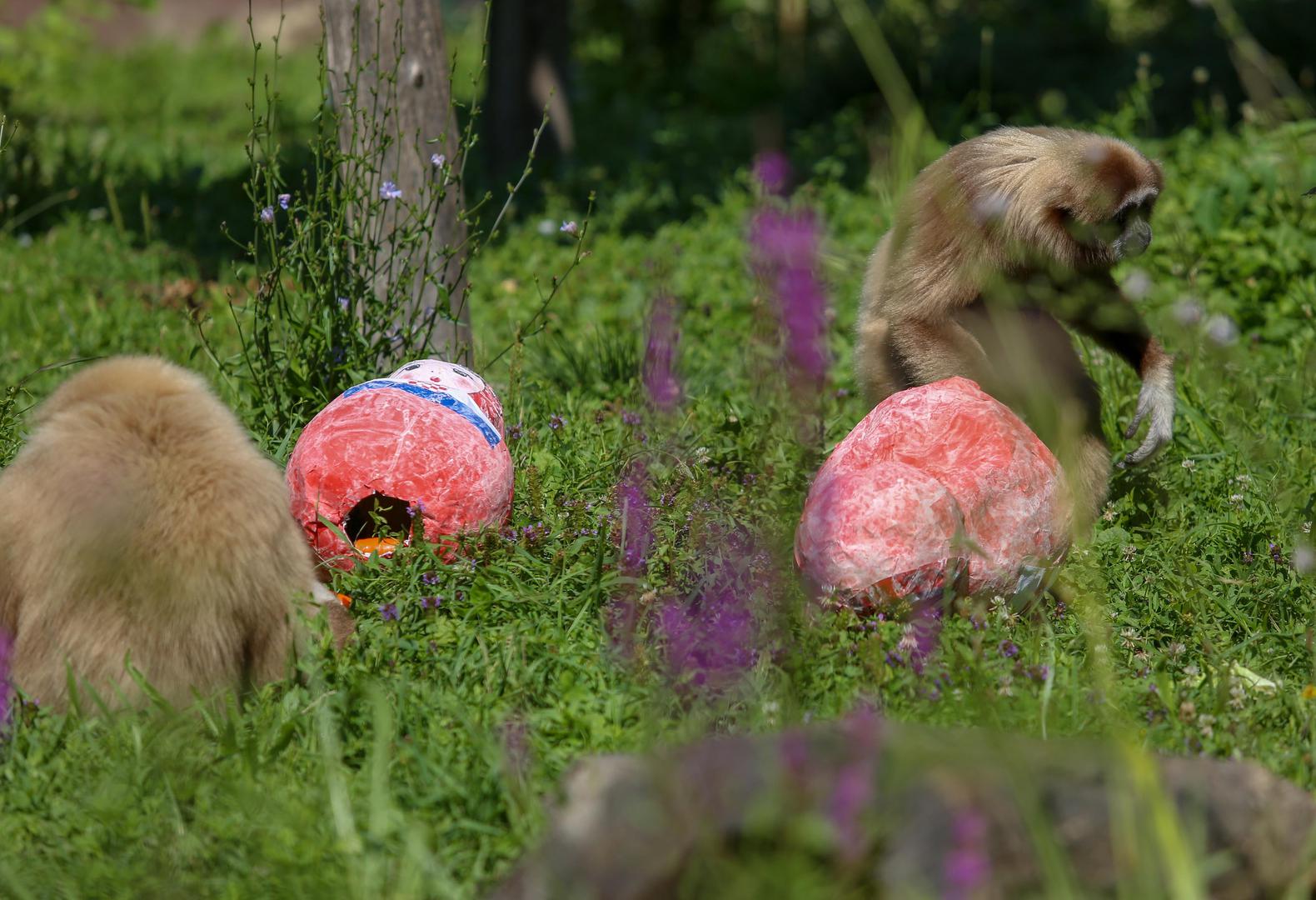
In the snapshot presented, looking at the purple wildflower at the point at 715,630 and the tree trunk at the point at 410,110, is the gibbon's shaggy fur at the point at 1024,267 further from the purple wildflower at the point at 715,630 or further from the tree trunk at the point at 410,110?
the tree trunk at the point at 410,110

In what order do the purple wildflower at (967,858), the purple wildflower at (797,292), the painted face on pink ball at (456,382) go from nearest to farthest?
the purple wildflower at (967,858) → the purple wildflower at (797,292) → the painted face on pink ball at (456,382)

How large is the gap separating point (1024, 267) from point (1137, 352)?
0.70 metres

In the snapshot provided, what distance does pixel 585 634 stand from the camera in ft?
12.0

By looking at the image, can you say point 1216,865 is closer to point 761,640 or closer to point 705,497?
point 761,640

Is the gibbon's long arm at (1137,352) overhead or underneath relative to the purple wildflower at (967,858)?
underneath

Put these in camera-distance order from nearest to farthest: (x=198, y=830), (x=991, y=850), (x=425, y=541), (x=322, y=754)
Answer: (x=991, y=850), (x=198, y=830), (x=322, y=754), (x=425, y=541)

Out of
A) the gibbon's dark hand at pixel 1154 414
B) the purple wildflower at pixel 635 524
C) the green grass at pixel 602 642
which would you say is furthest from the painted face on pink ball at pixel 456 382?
the gibbon's dark hand at pixel 1154 414

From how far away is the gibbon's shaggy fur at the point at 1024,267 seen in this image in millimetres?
4613

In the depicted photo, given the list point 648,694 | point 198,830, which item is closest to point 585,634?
point 648,694

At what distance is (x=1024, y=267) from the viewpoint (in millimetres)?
4766

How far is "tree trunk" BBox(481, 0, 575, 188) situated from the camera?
966 centimetres

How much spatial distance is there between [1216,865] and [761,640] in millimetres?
1391

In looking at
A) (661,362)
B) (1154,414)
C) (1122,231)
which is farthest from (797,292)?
(1154,414)

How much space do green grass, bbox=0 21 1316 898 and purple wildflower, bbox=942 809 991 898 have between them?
32 cm
